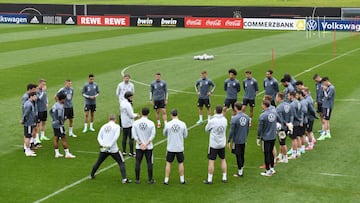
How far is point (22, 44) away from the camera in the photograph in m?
51.4

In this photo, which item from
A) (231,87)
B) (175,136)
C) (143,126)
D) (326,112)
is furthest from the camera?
(231,87)

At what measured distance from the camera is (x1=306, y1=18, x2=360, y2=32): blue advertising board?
209 feet

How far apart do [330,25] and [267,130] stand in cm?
4895

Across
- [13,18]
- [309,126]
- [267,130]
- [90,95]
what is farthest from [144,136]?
[13,18]

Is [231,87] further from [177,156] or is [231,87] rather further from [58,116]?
[177,156]

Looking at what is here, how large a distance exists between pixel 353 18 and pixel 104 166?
52.0 metres

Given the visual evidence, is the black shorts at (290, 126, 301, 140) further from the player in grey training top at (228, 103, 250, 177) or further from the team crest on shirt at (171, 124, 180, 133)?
the team crest on shirt at (171, 124, 180, 133)

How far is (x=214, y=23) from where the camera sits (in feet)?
227

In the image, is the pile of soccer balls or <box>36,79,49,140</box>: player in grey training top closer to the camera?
<box>36,79,49,140</box>: player in grey training top

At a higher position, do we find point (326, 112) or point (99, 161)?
point (326, 112)

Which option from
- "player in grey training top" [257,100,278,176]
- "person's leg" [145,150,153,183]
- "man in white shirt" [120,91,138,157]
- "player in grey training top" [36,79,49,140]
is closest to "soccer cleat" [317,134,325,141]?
"player in grey training top" [257,100,278,176]

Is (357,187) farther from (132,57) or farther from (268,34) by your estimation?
(268,34)

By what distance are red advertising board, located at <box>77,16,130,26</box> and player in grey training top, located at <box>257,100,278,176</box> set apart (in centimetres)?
5533

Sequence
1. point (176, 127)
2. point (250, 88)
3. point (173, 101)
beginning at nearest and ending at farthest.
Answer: point (176, 127), point (250, 88), point (173, 101)
